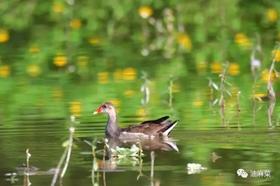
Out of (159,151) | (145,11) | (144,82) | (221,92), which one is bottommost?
(159,151)

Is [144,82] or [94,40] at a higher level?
[94,40]

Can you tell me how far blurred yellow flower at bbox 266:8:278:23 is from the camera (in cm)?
2144

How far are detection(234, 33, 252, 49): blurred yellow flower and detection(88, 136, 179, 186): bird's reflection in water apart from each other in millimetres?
6386

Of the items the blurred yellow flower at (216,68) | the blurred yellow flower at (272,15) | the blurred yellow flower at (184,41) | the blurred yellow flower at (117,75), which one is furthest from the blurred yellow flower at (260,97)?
the blurred yellow flower at (272,15)

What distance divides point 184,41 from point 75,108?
5839mm

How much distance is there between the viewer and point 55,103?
15.1m

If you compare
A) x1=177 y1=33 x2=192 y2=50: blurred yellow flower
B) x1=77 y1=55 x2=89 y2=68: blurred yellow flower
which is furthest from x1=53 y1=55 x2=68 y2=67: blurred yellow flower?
x1=177 y1=33 x2=192 y2=50: blurred yellow flower

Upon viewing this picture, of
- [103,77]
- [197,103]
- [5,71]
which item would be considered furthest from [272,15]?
[197,103]

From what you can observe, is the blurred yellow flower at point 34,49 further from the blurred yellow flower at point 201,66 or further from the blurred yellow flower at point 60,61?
the blurred yellow flower at point 201,66

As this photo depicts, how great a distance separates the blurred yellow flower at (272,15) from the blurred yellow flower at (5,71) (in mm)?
5019

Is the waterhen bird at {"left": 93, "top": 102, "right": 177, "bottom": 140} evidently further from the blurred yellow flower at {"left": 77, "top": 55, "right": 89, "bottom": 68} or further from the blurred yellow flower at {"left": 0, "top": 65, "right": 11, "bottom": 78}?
the blurred yellow flower at {"left": 77, "top": 55, "right": 89, "bottom": 68}

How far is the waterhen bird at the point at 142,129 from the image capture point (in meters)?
13.0

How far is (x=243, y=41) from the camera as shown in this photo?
19828mm

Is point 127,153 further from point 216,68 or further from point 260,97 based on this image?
point 216,68
